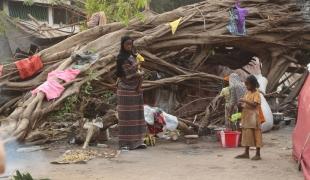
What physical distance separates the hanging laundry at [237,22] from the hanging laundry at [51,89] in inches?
153

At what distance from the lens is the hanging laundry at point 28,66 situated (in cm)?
1033

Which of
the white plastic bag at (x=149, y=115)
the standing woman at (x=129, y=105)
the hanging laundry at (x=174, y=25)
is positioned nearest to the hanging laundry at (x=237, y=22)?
the hanging laundry at (x=174, y=25)

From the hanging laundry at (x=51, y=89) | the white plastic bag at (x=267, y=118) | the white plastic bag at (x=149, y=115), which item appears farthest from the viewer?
the white plastic bag at (x=267, y=118)

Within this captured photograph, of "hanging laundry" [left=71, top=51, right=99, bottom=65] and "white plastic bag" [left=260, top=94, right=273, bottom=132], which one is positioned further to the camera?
"white plastic bag" [left=260, top=94, right=273, bottom=132]

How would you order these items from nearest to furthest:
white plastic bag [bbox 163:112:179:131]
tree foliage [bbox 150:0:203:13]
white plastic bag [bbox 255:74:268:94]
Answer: white plastic bag [bbox 163:112:179:131] < white plastic bag [bbox 255:74:268:94] < tree foliage [bbox 150:0:203:13]

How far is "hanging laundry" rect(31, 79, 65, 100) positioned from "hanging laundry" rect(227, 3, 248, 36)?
12.7ft

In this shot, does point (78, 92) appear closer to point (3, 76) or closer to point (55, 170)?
point (3, 76)

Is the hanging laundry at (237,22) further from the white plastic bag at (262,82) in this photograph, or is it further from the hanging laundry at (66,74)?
the hanging laundry at (66,74)

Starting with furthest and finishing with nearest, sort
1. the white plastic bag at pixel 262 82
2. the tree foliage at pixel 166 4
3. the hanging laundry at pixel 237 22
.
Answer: the tree foliage at pixel 166 4, the white plastic bag at pixel 262 82, the hanging laundry at pixel 237 22

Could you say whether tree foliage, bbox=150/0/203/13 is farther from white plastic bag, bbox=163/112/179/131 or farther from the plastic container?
the plastic container

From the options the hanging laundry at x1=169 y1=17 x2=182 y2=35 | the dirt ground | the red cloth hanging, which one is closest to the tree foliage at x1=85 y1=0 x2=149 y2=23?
the dirt ground

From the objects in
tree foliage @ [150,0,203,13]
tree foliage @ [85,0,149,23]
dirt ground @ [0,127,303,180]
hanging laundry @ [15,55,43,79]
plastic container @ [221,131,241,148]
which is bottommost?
dirt ground @ [0,127,303,180]

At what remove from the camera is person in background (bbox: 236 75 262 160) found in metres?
7.80

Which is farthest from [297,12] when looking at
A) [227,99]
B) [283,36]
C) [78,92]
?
[78,92]
